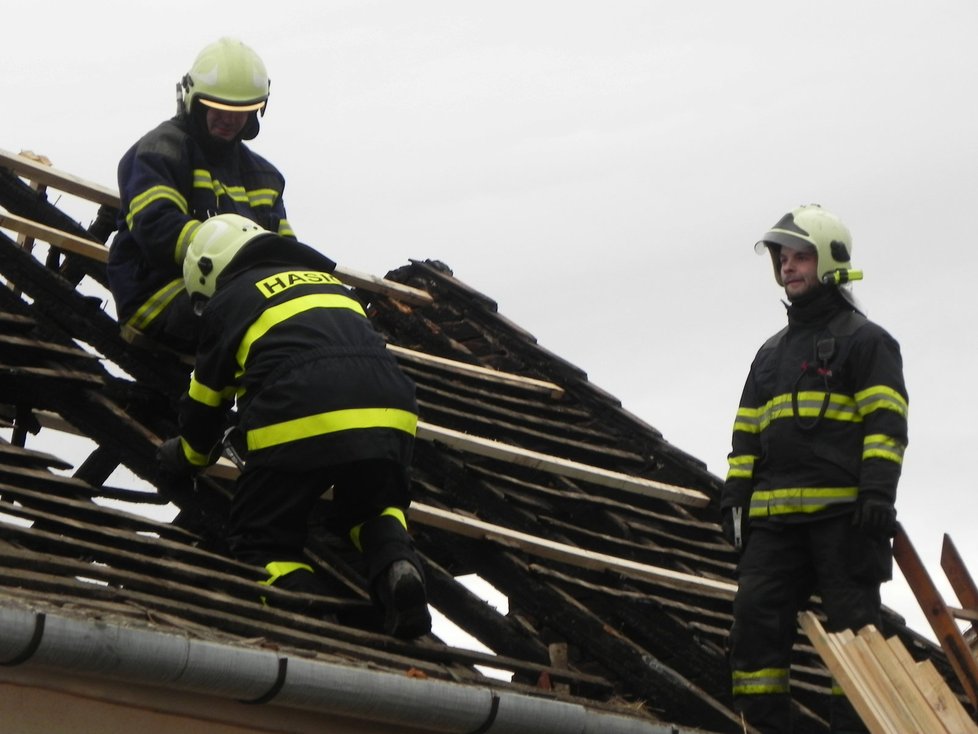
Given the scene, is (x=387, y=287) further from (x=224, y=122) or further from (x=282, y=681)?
(x=282, y=681)

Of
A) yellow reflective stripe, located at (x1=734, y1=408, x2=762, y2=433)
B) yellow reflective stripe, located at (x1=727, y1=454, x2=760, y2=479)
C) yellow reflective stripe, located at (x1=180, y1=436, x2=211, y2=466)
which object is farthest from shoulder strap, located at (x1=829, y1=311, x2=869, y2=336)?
yellow reflective stripe, located at (x1=180, y1=436, x2=211, y2=466)

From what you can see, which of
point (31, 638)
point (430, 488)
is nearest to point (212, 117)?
point (430, 488)

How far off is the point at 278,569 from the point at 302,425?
52 cm

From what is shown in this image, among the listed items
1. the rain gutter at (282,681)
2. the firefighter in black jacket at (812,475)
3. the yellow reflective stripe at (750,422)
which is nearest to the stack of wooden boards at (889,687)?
the rain gutter at (282,681)

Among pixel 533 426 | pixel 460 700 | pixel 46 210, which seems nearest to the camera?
pixel 460 700

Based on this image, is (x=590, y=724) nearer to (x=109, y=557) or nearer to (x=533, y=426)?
(x=109, y=557)

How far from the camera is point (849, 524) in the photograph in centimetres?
759

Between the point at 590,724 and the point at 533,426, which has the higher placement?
the point at 533,426

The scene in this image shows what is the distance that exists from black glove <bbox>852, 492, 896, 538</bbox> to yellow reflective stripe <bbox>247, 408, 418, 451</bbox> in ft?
5.85

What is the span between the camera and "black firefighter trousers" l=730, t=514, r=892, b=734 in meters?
7.53

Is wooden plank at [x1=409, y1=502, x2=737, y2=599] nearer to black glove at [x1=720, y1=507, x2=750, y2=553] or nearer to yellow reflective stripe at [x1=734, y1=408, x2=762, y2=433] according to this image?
black glove at [x1=720, y1=507, x2=750, y2=553]

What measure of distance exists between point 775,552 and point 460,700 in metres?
2.00

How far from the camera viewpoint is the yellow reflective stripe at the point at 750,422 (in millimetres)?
7949

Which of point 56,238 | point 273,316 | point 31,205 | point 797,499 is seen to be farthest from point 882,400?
point 31,205
